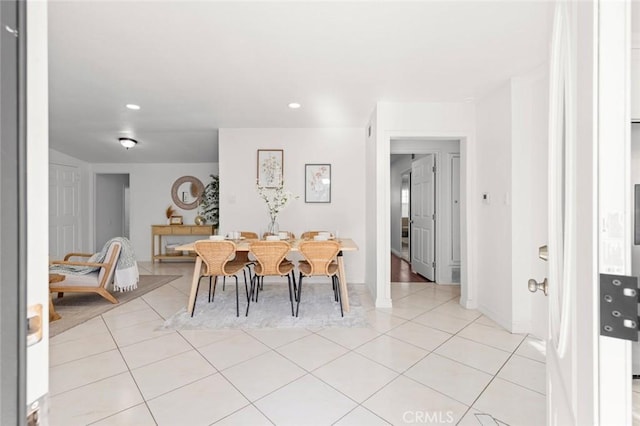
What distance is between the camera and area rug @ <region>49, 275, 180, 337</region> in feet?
9.18

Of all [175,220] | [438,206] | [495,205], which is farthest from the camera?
[175,220]

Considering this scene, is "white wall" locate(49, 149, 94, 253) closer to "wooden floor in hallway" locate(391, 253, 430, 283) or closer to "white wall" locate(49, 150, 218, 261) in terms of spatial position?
"white wall" locate(49, 150, 218, 261)

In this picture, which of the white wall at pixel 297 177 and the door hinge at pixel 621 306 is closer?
the door hinge at pixel 621 306

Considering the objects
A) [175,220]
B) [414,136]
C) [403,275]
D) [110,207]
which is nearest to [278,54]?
[414,136]

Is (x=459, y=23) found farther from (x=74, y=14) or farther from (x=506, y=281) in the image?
(x=74, y=14)

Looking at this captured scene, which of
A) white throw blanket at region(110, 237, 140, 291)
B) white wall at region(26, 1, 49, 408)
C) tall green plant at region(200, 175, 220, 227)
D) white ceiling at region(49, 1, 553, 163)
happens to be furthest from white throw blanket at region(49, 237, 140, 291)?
white wall at region(26, 1, 49, 408)

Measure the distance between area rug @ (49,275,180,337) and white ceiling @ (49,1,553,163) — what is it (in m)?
2.41

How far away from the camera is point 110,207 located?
703 centimetres

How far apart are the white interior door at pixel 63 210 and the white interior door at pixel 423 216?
6606 mm

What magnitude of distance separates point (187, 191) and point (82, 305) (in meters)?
3.51

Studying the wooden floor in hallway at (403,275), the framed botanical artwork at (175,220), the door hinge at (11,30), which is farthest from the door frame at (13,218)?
the framed botanical artwork at (175,220)

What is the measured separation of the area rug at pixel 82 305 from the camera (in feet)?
9.18

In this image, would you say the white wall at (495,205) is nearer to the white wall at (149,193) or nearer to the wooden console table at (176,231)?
the wooden console table at (176,231)

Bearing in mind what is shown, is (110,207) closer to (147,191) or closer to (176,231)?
(147,191)
